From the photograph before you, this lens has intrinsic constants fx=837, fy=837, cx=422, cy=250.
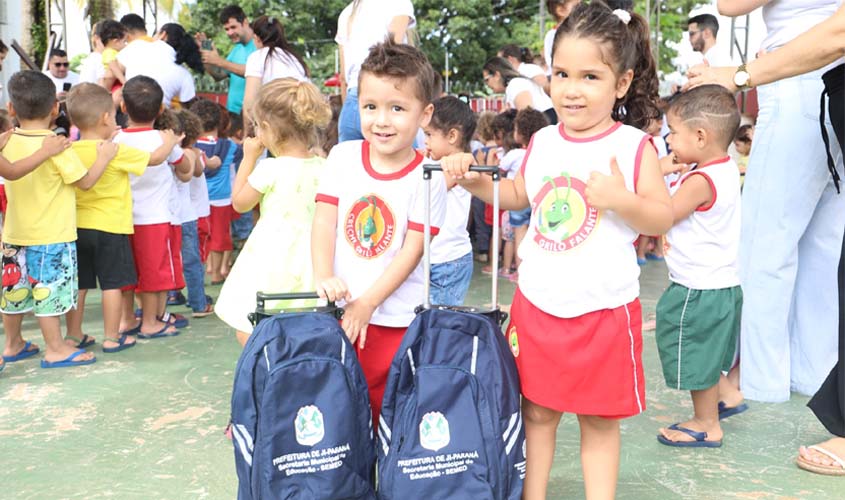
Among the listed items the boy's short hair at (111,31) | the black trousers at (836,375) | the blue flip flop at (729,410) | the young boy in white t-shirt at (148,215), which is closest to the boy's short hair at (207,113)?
the boy's short hair at (111,31)

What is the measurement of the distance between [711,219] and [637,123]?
870 mm

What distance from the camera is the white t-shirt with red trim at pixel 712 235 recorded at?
3201mm

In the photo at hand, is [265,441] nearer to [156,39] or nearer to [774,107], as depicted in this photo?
[774,107]

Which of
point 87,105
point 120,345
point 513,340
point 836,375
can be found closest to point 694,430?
point 836,375

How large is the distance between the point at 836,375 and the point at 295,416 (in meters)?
2.00

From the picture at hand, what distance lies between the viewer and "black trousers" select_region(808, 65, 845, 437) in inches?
116

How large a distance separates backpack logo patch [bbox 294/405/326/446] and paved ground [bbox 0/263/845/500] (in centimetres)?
72

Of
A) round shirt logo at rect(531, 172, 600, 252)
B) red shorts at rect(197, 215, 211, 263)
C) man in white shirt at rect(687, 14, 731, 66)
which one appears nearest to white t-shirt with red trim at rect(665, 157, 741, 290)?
round shirt logo at rect(531, 172, 600, 252)

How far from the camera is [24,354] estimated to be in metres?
4.54

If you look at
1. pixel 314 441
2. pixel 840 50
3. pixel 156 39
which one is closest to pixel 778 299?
pixel 840 50

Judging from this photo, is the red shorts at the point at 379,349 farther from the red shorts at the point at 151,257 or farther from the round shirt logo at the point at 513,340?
the red shorts at the point at 151,257

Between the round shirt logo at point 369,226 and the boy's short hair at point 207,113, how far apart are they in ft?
13.2

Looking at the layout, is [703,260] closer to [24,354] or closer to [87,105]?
[87,105]

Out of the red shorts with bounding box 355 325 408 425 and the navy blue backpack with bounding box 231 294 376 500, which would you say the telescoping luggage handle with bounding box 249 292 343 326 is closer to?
the navy blue backpack with bounding box 231 294 376 500
